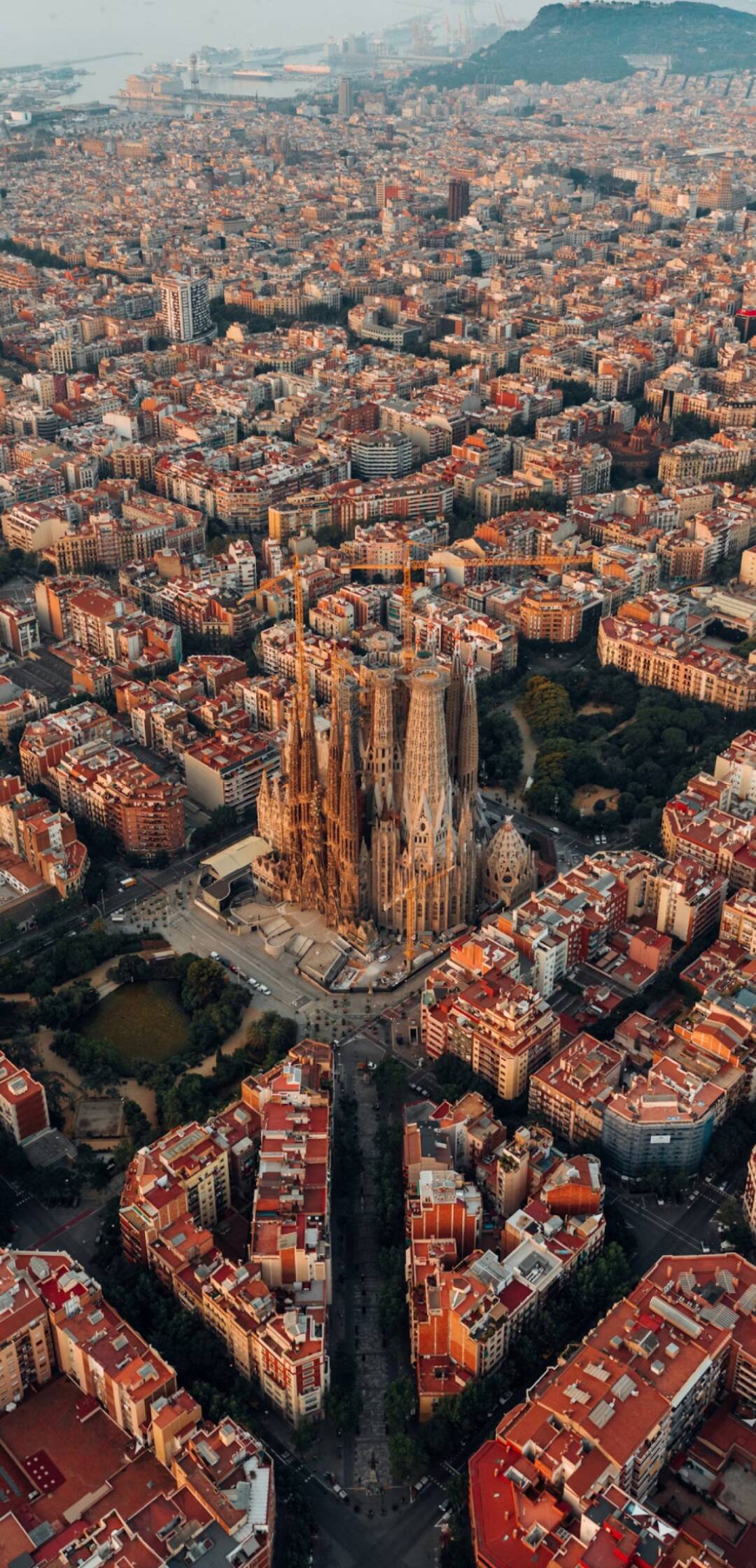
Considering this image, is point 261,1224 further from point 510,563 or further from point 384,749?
point 510,563

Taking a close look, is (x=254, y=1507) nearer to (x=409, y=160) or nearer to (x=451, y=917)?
(x=451, y=917)

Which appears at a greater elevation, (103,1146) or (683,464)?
(683,464)

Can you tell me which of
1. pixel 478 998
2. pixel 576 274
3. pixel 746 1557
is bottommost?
pixel 746 1557

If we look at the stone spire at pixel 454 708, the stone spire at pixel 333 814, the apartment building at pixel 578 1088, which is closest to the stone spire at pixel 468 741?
the stone spire at pixel 454 708

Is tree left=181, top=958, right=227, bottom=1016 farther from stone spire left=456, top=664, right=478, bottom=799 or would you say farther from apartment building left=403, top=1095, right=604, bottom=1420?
stone spire left=456, top=664, right=478, bottom=799

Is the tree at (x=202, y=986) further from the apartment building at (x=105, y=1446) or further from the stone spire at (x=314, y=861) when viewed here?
the apartment building at (x=105, y=1446)

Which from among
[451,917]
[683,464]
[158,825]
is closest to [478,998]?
[451,917]

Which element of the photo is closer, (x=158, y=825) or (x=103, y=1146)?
(x=103, y=1146)
